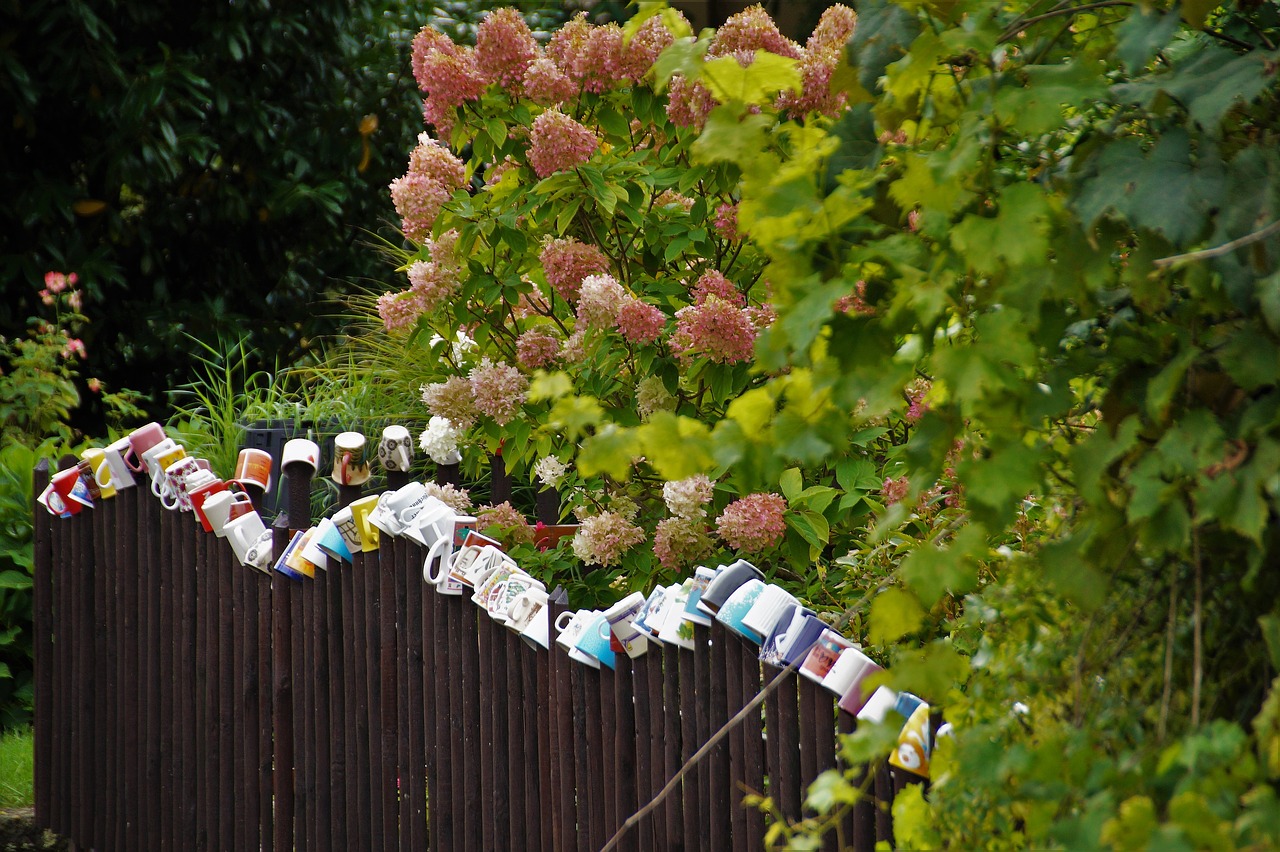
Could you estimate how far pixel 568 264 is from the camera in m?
3.12

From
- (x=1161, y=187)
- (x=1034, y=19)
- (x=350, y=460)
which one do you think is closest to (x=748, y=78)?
(x=1034, y=19)

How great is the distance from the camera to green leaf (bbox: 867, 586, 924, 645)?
4.01ft

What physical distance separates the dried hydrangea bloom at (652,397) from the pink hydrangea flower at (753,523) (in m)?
0.43

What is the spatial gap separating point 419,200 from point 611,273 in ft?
1.88

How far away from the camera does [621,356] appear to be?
315cm

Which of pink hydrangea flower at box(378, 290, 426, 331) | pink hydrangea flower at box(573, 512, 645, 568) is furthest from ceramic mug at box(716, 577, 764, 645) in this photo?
pink hydrangea flower at box(378, 290, 426, 331)

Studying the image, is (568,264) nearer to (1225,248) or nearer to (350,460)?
(350,460)

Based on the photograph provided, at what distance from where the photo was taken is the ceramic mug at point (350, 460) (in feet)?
11.7

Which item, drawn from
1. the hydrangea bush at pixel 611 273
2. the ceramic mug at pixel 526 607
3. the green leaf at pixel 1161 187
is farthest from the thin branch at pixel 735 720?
the hydrangea bush at pixel 611 273

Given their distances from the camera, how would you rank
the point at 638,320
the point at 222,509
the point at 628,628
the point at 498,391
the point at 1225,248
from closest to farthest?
the point at 1225,248, the point at 628,628, the point at 638,320, the point at 498,391, the point at 222,509

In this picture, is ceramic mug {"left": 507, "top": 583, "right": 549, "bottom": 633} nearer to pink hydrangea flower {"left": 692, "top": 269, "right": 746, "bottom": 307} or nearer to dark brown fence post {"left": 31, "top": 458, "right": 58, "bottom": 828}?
pink hydrangea flower {"left": 692, "top": 269, "right": 746, "bottom": 307}

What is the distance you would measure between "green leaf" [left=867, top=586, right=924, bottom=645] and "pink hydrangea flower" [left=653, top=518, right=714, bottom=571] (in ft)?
5.72

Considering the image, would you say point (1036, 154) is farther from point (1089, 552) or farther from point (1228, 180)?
point (1089, 552)

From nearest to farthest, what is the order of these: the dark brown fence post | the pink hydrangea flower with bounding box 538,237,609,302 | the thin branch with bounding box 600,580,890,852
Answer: the thin branch with bounding box 600,580,890,852, the pink hydrangea flower with bounding box 538,237,609,302, the dark brown fence post
